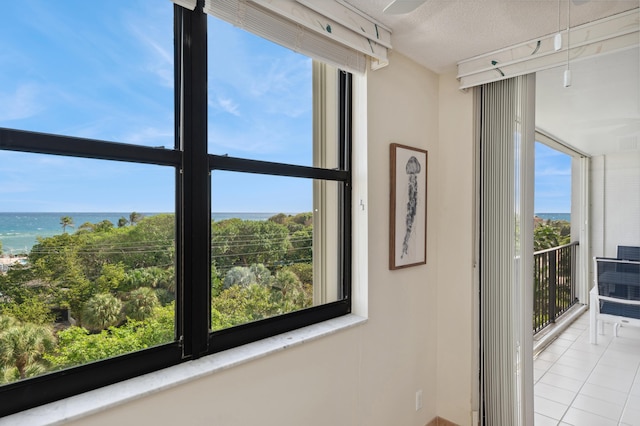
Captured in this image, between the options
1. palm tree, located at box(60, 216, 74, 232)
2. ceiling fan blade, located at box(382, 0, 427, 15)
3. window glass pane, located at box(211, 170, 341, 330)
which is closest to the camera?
palm tree, located at box(60, 216, 74, 232)

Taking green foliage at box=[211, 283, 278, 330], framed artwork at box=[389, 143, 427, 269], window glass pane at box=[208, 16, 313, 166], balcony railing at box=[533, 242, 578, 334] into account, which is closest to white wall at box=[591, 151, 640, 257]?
balcony railing at box=[533, 242, 578, 334]

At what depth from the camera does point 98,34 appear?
1109 mm

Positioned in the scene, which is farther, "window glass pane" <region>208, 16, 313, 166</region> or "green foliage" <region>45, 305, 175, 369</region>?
"window glass pane" <region>208, 16, 313, 166</region>

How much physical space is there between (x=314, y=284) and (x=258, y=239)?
1.43 feet

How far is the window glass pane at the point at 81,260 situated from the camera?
97 cm

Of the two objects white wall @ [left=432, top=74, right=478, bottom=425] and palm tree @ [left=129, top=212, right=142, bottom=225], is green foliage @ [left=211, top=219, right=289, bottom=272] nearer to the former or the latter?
palm tree @ [left=129, top=212, right=142, bottom=225]

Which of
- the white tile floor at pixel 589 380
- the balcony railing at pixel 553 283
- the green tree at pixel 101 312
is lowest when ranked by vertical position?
the white tile floor at pixel 589 380

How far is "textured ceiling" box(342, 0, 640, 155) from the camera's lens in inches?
63.1

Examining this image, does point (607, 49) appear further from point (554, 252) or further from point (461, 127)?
point (554, 252)

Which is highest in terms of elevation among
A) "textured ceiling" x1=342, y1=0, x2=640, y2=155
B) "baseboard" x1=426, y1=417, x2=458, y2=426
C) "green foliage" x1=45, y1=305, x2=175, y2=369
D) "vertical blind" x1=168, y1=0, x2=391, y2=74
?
"textured ceiling" x1=342, y1=0, x2=640, y2=155

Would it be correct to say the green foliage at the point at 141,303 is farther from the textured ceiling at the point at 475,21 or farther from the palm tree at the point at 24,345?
the textured ceiling at the point at 475,21

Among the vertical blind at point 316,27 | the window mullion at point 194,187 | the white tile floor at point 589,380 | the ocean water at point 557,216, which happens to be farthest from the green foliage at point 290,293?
the ocean water at point 557,216

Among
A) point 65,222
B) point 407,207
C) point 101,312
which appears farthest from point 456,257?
point 65,222

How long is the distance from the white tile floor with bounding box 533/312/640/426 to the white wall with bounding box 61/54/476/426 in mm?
837
